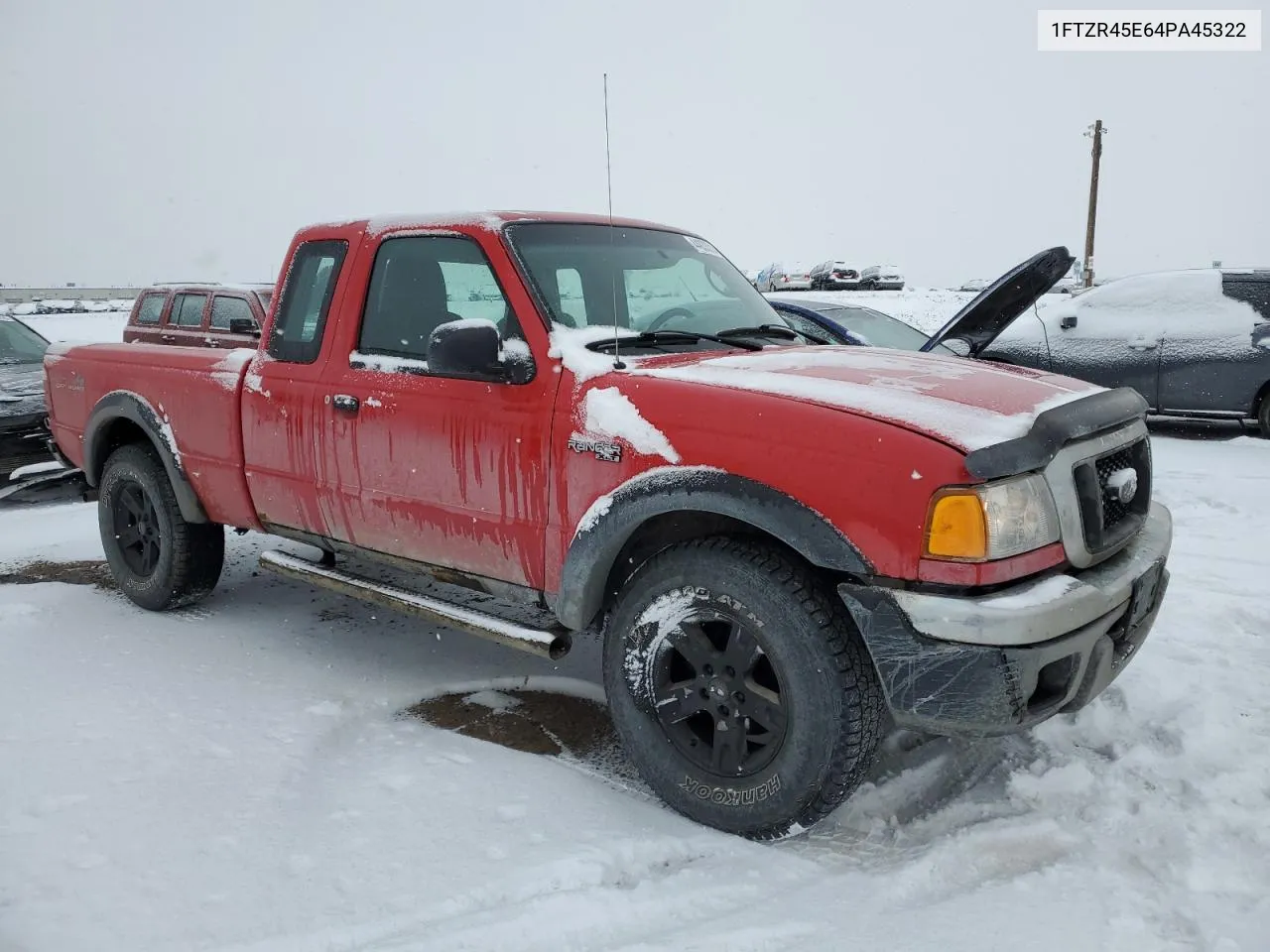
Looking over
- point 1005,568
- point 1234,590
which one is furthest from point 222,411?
point 1234,590

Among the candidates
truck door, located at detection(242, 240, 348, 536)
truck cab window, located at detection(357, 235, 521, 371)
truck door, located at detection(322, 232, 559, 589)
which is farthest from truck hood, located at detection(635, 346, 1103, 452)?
truck door, located at detection(242, 240, 348, 536)

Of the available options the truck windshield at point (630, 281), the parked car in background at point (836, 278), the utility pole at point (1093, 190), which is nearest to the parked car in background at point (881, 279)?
→ the parked car in background at point (836, 278)

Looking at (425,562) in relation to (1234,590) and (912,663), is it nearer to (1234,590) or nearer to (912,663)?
(912,663)

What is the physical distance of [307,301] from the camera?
3.97m

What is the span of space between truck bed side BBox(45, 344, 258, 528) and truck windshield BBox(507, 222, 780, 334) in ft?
5.35

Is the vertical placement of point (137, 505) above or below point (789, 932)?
above

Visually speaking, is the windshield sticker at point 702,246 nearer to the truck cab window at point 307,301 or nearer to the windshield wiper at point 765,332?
the windshield wiper at point 765,332

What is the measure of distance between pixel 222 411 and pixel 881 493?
10.1 feet

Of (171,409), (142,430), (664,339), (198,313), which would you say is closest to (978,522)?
(664,339)

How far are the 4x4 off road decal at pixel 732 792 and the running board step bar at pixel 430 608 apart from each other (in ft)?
2.09

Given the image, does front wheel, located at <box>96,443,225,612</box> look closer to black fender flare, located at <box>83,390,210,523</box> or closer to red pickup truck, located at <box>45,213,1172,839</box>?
black fender flare, located at <box>83,390,210,523</box>

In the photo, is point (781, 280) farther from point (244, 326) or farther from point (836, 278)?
point (244, 326)

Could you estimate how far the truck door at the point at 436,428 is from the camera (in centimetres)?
309

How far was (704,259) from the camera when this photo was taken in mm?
4051
